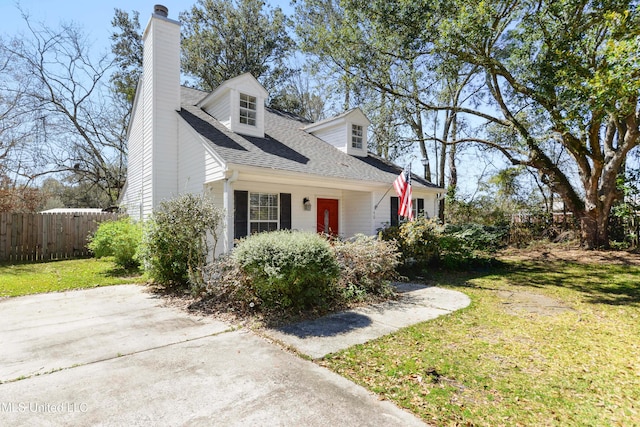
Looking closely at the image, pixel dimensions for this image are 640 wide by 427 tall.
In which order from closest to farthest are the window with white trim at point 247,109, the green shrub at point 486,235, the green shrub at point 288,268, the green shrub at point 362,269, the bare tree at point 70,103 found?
the green shrub at point 288,268
the green shrub at point 362,269
the window with white trim at point 247,109
the green shrub at point 486,235
the bare tree at point 70,103

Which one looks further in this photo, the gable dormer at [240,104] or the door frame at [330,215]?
the door frame at [330,215]

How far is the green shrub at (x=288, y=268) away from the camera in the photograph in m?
5.21

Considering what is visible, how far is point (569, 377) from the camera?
3.42m

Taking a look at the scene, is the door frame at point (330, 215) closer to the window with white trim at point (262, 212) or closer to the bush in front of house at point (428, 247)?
the window with white trim at point (262, 212)

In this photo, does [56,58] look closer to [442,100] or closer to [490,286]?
[442,100]

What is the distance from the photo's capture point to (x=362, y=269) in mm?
6754

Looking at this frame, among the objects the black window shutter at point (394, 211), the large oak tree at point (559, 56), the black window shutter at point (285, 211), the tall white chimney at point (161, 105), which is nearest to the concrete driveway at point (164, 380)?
the black window shutter at point (285, 211)

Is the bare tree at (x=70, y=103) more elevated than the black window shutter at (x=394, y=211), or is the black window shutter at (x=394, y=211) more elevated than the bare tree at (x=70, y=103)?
the bare tree at (x=70, y=103)

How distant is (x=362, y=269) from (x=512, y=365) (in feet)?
11.1

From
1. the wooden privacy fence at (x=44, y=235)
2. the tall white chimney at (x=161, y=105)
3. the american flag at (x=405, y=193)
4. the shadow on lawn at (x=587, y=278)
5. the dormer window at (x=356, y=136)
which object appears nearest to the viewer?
the shadow on lawn at (x=587, y=278)

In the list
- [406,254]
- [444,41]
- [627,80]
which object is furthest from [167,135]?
[627,80]

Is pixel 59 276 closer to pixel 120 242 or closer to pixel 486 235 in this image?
pixel 120 242

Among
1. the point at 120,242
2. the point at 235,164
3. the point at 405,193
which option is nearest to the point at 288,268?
the point at 235,164

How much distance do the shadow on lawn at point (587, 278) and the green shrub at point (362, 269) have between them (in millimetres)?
4046
